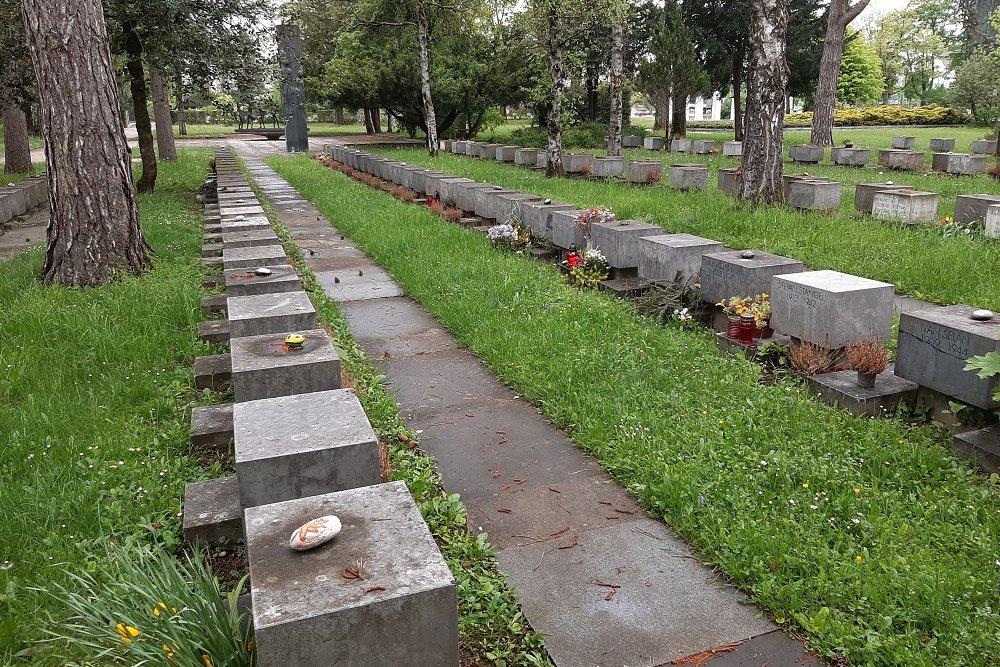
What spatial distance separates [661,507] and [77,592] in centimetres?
257

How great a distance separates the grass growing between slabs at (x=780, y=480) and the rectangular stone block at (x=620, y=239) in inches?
46.6

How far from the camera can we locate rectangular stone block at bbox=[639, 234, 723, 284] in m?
7.05

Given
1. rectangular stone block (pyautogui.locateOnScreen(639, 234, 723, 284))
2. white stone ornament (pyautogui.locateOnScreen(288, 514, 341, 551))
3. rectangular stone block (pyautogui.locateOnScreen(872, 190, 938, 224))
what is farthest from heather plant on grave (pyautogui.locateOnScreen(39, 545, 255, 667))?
rectangular stone block (pyautogui.locateOnScreen(872, 190, 938, 224))

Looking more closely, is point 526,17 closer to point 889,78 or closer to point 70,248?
point 70,248

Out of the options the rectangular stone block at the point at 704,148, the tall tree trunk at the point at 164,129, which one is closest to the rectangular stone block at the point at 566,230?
the rectangular stone block at the point at 704,148

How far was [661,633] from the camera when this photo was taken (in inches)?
116

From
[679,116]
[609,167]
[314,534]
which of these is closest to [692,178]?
[609,167]

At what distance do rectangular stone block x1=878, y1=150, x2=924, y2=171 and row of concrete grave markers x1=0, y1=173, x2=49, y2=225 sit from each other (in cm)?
1812

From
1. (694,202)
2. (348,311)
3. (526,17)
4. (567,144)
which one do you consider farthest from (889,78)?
(348,311)

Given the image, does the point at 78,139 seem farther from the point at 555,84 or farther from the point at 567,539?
the point at 555,84

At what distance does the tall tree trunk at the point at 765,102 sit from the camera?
10.9 meters

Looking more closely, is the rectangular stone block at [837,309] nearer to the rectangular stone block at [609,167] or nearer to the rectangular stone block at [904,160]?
the rectangular stone block at [609,167]

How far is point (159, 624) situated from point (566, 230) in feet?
23.9

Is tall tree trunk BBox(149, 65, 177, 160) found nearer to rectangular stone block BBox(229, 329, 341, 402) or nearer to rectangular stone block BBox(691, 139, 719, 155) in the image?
rectangular stone block BBox(691, 139, 719, 155)
